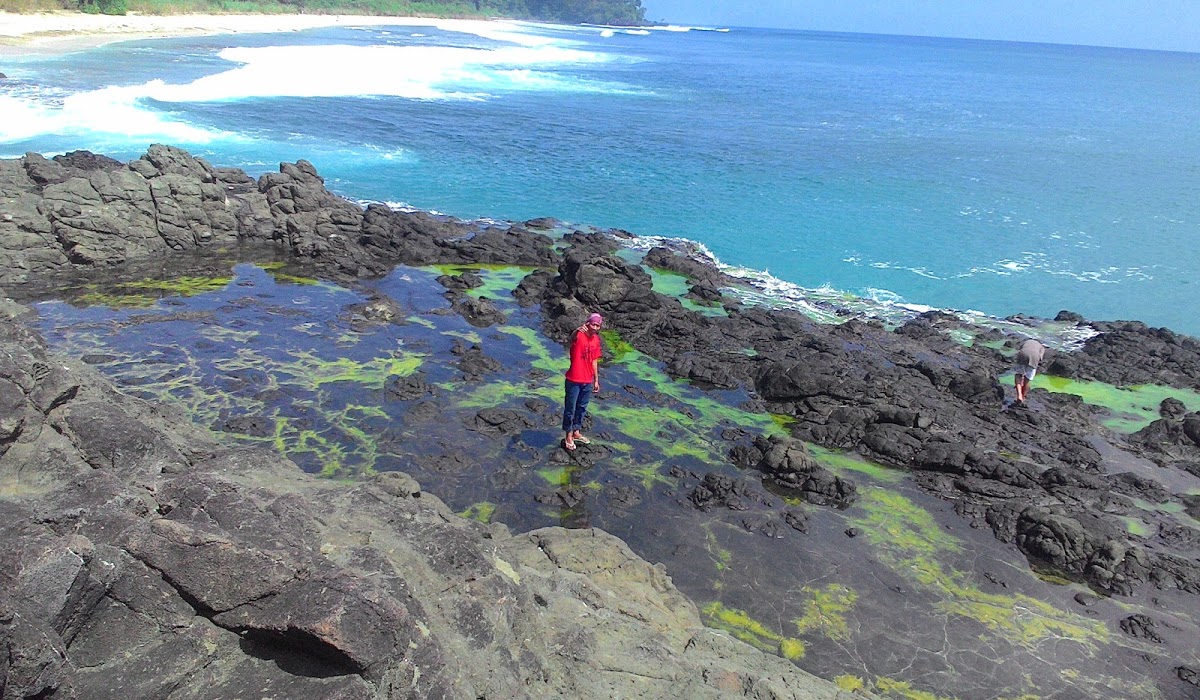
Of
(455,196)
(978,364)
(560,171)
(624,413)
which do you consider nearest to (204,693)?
(624,413)

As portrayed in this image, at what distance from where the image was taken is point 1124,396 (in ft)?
56.4

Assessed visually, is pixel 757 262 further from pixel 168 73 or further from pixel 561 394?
pixel 168 73

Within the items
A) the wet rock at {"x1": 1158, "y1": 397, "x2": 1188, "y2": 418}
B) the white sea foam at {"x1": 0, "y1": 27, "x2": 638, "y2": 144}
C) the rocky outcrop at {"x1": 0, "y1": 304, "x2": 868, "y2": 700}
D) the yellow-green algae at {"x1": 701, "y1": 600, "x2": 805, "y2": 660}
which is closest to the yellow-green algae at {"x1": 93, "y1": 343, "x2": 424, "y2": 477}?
the rocky outcrop at {"x1": 0, "y1": 304, "x2": 868, "y2": 700}

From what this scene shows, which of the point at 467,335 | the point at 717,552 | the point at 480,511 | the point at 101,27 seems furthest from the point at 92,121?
the point at 101,27

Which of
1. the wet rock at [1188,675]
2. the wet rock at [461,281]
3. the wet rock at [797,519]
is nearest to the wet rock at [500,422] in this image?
the wet rock at [797,519]

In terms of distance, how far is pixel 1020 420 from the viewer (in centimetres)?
1513

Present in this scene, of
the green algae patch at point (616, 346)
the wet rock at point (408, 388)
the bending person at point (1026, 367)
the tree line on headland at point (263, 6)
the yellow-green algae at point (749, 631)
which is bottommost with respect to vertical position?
the green algae patch at point (616, 346)

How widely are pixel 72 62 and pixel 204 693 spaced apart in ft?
216

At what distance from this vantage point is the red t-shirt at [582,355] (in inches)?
464

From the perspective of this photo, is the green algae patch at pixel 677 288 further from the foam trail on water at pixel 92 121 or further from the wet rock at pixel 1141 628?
the foam trail on water at pixel 92 121

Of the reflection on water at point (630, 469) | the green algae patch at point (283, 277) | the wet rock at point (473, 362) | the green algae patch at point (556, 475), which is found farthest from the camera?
the green algae patch at point (283, 277)

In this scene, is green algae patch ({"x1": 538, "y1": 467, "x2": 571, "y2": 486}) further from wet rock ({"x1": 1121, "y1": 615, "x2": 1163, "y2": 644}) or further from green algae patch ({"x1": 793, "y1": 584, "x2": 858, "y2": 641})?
wet rock ({"x1": 1121, "y1": 615, "x2": 1163, "y2": 644})

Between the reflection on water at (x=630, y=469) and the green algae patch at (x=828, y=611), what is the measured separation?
2 cm

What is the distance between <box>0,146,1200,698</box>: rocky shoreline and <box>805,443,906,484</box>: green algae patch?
23cm
